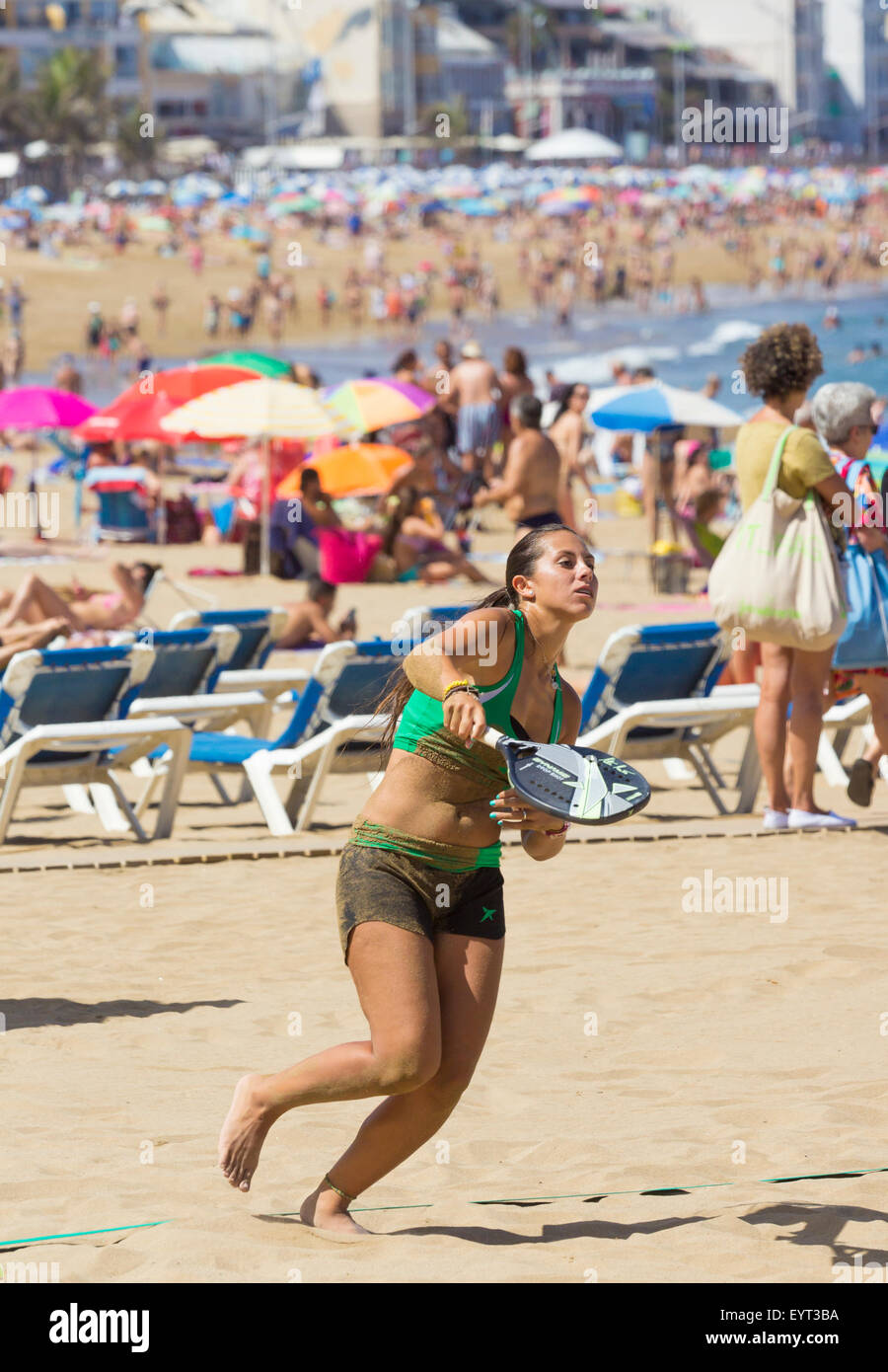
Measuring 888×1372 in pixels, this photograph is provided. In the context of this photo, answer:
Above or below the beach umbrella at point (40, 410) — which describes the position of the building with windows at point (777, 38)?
above

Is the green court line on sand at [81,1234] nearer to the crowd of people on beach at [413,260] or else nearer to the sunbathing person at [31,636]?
the sunbathing person at [31,636]

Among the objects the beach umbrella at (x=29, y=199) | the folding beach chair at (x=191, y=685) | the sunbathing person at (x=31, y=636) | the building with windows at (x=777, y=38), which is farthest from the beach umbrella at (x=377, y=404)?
the building with windows at (x=777, y=38)

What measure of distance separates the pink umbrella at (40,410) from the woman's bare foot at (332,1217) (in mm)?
13589

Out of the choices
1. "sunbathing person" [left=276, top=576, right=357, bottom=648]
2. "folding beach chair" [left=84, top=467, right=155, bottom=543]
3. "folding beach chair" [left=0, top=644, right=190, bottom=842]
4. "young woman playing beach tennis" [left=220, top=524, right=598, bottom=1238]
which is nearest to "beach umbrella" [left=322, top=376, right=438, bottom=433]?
"folding beach chair" [left=84, top=467, right=155, bottom=543]

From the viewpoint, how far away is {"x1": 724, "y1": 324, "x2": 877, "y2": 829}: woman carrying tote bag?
6.45 metres

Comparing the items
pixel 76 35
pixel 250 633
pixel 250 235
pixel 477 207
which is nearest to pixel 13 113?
pixel 76 35

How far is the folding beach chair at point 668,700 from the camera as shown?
24.6 feet

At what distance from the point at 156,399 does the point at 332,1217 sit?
12.4 m

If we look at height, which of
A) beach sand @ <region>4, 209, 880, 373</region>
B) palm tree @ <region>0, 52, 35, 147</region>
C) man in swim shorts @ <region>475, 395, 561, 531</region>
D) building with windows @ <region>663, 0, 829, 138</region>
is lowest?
man in swim shorts @ <region>475, 395, 561, 531</region>

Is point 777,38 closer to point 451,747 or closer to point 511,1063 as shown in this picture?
point 511,1063

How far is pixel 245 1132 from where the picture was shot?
138 inches

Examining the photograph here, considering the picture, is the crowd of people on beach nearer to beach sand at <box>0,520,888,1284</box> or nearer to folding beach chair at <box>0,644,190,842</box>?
folding beach chair at <box>0,644,190,842</box>

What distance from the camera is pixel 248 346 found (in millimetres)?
51812

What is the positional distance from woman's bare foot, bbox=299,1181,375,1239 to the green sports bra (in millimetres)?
801
